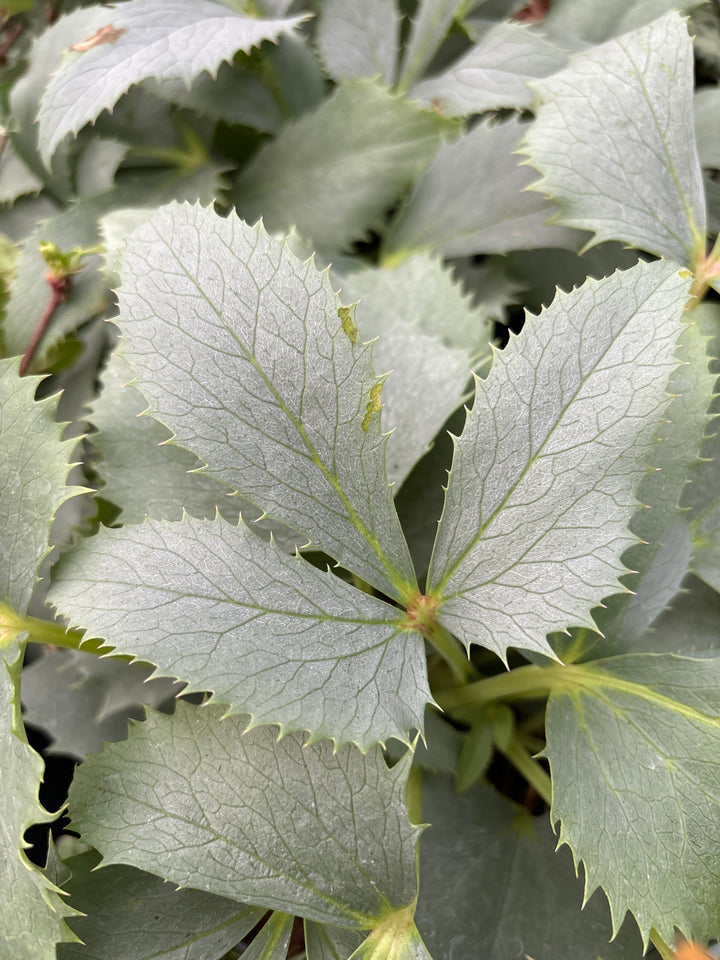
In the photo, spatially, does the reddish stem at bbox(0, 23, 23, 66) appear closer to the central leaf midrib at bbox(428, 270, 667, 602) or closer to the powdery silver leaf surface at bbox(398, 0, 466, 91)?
the powdery silver leaf surface at bbox(398, 0, 466, 91)

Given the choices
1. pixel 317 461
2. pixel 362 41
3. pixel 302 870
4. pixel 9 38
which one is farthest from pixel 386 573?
pixel 9 38

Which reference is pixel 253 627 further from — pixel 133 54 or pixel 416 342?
pixel 133 54

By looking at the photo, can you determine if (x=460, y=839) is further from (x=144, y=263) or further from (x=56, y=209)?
(x=56, y=209)

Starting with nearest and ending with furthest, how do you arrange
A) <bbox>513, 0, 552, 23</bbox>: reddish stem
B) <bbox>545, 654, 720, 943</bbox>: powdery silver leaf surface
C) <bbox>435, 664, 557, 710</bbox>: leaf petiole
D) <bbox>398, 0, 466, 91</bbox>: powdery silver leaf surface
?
<bbox>545, 654, 720, 943</bbox>: powdery silver leaf surface < <bbox>435, 664, 557, 710</bbox>: leaf petiole < <bbox>398, 0, 466, 91</bbox>: powdery silver leaf surface < <bbox>513, 0, 552, 23</bbox>: reddish stem

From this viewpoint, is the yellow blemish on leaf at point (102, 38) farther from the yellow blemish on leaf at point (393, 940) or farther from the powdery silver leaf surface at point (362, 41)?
the yellow blemish on leaf at point (393, 940)

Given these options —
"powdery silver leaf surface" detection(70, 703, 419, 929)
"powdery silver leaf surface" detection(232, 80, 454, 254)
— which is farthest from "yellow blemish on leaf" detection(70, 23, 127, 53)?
"powdery silver leaf surface" detection(70, 703, 419, 929)

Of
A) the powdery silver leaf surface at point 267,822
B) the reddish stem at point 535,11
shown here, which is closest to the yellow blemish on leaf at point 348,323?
the powdery silver leaf surface at point 267,822
